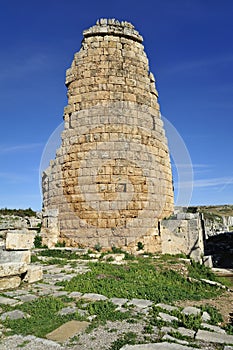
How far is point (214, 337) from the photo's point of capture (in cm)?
377

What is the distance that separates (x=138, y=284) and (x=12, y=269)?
2.65m

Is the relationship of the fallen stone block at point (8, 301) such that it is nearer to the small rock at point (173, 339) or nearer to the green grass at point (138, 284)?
the green grass at point (138, 284)

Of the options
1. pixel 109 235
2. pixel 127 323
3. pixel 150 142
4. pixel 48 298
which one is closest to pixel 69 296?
pixel 48 298

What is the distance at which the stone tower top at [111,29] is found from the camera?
12.4 meters

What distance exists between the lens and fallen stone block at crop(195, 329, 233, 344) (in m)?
3.66

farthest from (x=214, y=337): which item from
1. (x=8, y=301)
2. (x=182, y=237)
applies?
(x=182, y=237)

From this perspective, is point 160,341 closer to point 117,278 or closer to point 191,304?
point 191,304

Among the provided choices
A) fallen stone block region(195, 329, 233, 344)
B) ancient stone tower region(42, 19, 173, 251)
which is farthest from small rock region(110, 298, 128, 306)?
ancient stone tower region(42, 19, 173, 251)

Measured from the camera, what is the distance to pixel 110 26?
12453 mm

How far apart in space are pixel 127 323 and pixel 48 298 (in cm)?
177

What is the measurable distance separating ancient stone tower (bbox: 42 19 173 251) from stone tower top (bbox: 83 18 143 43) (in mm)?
11

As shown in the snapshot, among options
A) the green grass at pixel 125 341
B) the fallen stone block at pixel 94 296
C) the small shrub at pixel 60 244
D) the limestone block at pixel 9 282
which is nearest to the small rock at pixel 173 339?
→ the green grass at pixel 125 341

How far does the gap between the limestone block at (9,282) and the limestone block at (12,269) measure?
80 millimetres

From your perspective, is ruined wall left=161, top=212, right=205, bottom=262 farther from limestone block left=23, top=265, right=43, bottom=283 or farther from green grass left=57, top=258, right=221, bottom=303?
limestone block left=23, top=265, right=43, bottom=283
